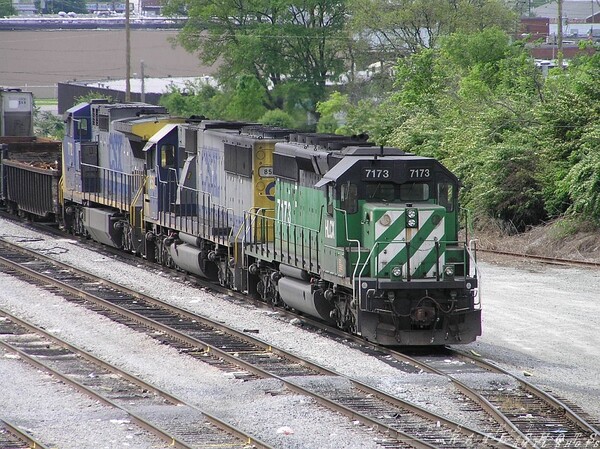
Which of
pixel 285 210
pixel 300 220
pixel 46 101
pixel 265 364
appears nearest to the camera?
pixel 265 364

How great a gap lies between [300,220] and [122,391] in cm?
503

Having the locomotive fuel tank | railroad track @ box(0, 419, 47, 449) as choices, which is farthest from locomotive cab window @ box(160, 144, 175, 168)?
railroad track @ box(0, 419, 47, 449)

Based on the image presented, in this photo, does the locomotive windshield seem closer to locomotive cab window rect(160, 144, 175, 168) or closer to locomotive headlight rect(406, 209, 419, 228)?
locomotive headlight rect(406, 209, 419, 228)

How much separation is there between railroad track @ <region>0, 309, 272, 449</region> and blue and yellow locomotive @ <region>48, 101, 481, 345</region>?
327 cm

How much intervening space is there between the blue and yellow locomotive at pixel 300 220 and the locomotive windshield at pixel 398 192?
1 cm

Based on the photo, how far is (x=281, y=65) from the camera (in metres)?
56.1

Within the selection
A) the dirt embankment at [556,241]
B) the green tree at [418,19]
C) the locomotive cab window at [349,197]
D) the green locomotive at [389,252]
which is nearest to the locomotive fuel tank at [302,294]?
the green locomotive at [389,252]

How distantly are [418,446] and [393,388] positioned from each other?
2.25 m

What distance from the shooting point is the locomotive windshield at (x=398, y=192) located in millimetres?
14767

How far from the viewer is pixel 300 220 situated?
16.5 m

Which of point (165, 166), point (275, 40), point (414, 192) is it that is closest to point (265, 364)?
point (414, 192)

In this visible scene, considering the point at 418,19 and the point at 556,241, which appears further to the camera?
the point at 418,19

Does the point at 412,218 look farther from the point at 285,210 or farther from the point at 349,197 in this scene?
the point at 285,210

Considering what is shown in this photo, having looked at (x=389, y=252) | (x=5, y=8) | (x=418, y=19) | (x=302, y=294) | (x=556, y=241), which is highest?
(x=5, y=8)
